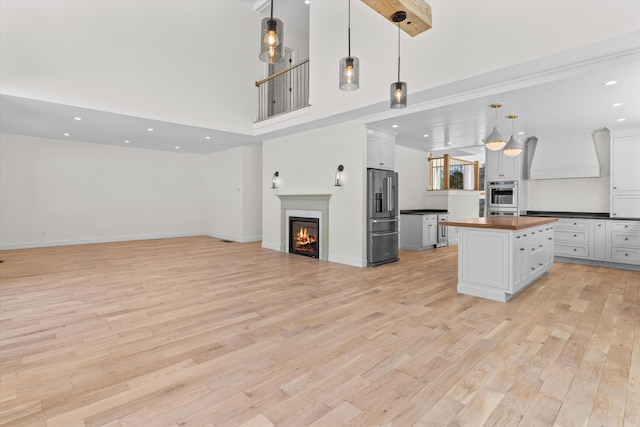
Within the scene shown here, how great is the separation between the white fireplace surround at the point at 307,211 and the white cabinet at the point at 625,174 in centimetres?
532

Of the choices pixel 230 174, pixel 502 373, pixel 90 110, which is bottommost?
pixel 502 373

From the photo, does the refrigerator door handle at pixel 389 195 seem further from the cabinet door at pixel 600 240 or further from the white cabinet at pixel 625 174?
the white cabinet at pixel 625 174

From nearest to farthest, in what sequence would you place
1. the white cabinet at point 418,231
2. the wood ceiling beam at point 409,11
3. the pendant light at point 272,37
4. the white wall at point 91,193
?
1. the pendant light at point 272,37
2. the wood ceiling beam at point 409,11
3. the white cabinet at point 418,231
4. the white wall at point 91,193

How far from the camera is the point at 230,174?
980 cm

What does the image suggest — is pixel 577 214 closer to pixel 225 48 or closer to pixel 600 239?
pixel 600 239

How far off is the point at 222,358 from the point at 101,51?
234 inches

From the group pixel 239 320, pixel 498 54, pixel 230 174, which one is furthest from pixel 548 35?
pixel 230 174

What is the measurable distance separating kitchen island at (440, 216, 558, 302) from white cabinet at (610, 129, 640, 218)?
9.38 feet

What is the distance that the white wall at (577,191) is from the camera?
20.6ft

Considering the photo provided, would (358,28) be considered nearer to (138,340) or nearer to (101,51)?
(101,51)

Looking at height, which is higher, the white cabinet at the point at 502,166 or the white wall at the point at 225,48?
the white wall at the point at 225,48

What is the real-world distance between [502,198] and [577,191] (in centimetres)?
140

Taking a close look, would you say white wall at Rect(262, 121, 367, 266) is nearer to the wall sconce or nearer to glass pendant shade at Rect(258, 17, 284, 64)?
the wall sconce

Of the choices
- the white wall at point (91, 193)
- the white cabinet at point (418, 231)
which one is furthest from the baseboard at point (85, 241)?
the white cabinet at point (418, 231)
